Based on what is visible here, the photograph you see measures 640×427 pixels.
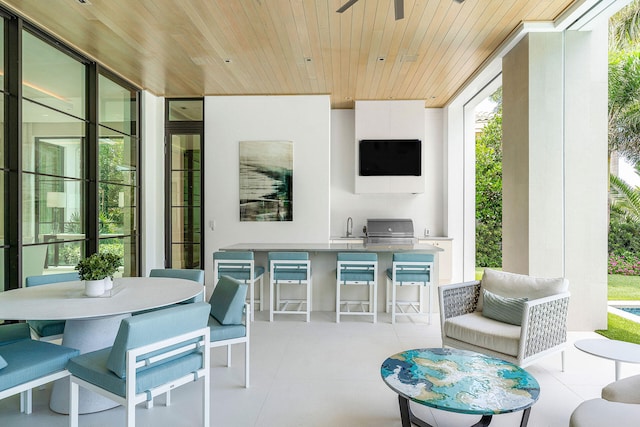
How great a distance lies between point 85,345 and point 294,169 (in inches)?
155

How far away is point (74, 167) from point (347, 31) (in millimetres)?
3464

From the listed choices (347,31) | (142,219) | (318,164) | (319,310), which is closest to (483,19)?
(347,31)

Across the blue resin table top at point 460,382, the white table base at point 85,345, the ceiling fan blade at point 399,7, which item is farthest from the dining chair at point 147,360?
the ceiling fan blade at point 399,7

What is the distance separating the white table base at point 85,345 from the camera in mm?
2176

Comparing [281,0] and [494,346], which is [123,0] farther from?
[494,346]

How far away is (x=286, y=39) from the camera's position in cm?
387

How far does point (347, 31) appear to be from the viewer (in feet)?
12.1

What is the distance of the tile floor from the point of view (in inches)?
83.0

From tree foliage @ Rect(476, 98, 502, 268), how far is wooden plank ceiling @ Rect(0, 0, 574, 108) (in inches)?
164

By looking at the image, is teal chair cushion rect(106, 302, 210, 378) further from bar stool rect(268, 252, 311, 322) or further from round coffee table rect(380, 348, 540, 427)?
bar stool rect(268, 252, 311, 322)

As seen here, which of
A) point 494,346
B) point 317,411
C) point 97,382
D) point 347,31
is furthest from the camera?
point 347,31

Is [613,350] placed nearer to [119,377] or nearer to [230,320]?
[230,320]

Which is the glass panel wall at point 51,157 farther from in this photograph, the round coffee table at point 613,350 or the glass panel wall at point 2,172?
the round coffee table at point 613,350

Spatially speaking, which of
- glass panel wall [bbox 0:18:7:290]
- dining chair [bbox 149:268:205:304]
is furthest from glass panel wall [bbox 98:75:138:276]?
dining chair [bbox 149:268:205:304]
